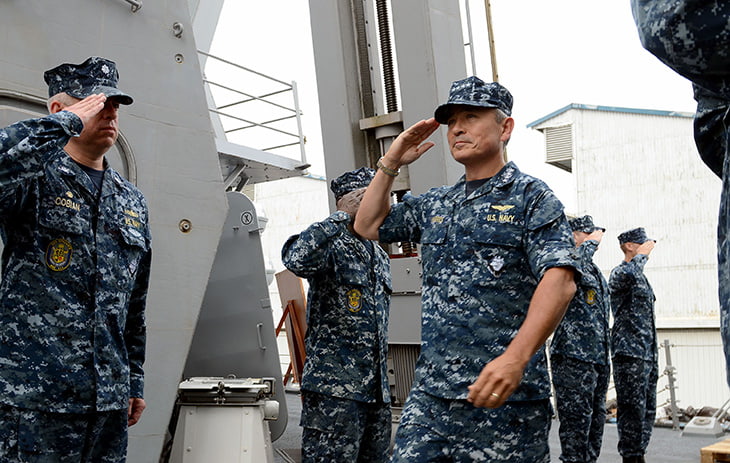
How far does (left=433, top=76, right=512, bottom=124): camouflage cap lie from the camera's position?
2.55 m

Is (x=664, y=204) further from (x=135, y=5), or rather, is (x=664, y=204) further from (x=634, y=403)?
(x=135, y=5)

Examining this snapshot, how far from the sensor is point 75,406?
2.33 meters

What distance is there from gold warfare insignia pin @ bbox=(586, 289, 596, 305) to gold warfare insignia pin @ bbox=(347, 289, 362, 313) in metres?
2.17

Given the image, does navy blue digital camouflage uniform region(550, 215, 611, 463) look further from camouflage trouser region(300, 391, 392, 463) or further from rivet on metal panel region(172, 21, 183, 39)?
rivet on metal panel region(172, 21, 183, 39)

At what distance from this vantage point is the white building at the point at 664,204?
17.4 metres

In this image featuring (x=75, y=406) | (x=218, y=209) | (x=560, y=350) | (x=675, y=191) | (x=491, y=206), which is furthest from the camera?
(x=675, y=191)

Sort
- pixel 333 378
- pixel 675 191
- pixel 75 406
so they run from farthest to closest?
pixel 675 191, pixel 333 378, pixel 75 406

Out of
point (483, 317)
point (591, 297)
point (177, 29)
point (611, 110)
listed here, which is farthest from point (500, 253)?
point (611, 110)

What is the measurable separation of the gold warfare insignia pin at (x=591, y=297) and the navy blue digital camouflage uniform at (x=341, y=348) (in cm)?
201

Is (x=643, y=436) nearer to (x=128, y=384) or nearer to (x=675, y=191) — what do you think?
(x=128, y=384)

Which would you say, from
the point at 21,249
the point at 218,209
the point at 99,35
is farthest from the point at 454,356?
the point at 99,35

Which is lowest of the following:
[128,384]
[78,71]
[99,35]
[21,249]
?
[128,384]

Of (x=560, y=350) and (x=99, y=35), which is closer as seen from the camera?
(x=99, y=35)

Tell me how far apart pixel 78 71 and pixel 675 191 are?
58.5 ft
